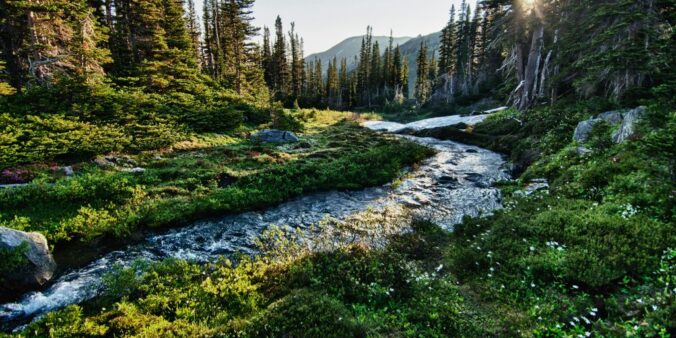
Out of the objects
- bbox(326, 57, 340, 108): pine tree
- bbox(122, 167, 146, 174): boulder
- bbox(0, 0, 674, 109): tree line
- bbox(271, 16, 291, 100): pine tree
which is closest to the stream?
bbox(122, 167, 146, 174): boulder

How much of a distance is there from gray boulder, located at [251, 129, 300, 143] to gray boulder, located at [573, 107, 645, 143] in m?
20.0

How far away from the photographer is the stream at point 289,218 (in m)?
7.73

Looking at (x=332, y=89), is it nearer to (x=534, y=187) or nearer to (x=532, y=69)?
(x=532, y=69)

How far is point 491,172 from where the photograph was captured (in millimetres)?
17625

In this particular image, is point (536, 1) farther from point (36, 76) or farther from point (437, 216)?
point (36, 76)

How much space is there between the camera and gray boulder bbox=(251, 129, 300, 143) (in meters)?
26.5

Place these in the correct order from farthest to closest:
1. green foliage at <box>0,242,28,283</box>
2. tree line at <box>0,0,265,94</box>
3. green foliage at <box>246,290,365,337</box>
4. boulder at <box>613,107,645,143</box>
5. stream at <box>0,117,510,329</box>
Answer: tree line at <box>0,0,265,94</box> → boulder at <box>613,107,645,143</box> → stream at <box>0,117,510,329</box> → green foliage at <box>0,242,28,283</box> → green foliage at <box>246,290,365,337</box>

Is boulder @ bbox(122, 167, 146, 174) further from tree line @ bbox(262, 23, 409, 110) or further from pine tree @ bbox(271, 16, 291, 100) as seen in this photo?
tree line @ bbox(262, 23, 409, 110)

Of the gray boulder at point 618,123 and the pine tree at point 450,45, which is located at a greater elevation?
the pine tree at point 450,45

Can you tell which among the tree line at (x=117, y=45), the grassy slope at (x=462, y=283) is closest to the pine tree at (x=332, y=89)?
the tree line at (x=117, y=45)

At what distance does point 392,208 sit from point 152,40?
2900 centimetres

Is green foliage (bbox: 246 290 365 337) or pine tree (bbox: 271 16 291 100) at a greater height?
pine tree (bbox: 271 16 291 100)

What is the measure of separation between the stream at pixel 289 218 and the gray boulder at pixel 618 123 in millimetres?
3934

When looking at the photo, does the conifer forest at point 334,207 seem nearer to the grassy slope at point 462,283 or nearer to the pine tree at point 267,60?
→ the grassy slope at point 462,283
